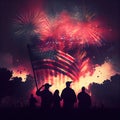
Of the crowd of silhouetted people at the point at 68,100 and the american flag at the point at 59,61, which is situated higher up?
the american flag at the point at 59,61

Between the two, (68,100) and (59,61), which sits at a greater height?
(59,61)

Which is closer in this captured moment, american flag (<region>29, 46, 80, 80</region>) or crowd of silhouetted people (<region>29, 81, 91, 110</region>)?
crowd of silhouetted people (<region>29, 81, 91, 110</region>)

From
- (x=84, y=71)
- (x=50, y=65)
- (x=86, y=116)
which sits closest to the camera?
(x=86, y=116)

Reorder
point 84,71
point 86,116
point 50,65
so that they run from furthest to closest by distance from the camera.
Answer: point 84,71 < point 50,65 < point 86,116

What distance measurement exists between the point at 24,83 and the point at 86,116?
67.6 ft

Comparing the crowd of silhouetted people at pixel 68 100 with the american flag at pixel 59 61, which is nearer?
the crowd of silhouetted people at pixel 68 100

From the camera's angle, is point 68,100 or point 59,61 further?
point 59,61

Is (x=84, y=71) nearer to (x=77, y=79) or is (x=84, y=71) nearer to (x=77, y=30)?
(x=77, y=79)

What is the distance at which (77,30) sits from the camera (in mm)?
33281

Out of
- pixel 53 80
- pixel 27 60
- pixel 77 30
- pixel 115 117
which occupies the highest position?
pixel 77 30

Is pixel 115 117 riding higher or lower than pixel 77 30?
lower

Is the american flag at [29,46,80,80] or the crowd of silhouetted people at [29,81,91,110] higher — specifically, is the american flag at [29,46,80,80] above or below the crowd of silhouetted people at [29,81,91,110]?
above

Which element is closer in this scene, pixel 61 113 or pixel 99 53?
pixel 61 113

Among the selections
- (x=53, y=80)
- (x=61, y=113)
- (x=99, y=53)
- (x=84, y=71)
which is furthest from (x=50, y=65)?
(x=61, y=113)
